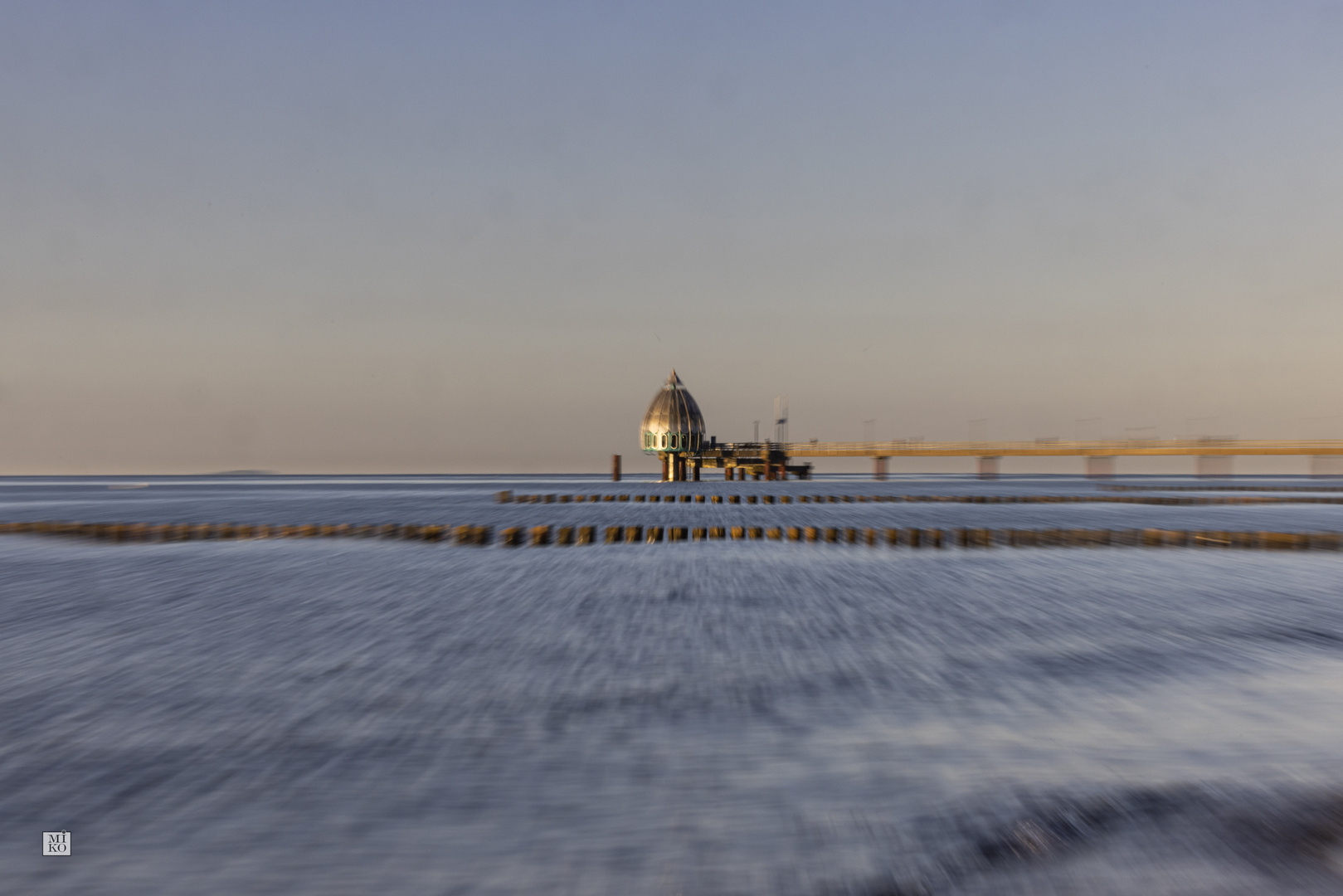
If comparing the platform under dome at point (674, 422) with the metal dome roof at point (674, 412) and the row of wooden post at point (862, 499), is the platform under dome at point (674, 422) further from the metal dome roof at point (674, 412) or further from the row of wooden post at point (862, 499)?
the row of wooden post at point (862, 499)

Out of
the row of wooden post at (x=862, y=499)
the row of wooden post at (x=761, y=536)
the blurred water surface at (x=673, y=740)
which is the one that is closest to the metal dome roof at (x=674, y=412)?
the row of wooden post at (x=862, y=499)

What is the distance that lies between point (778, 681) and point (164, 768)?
6384 millimetres

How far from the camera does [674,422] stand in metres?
98.9

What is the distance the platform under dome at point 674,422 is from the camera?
99.1 meters

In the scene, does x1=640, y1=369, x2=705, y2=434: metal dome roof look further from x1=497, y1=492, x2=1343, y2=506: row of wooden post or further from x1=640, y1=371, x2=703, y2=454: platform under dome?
x1=497, y1=492, x2=1343, y2=506: row of wooden post

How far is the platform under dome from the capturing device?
99062mm

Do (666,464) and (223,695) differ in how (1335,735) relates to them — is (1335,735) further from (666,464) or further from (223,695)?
(666,464)

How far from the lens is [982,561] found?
23062 millimetres

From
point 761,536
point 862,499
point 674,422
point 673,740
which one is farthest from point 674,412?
point 673,740

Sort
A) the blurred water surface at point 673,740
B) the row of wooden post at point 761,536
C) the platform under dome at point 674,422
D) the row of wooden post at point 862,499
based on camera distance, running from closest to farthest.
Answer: the blurred water surface at point 673,740, the row of wooden post at point 761,536, the row of wooden post at point 862,499, the platform under dome at point 674,422

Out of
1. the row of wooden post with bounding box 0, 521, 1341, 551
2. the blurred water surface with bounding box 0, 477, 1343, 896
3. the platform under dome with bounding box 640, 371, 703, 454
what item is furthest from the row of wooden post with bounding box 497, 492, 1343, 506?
the blurred water surface with bounding box 0, 477, 1343, 896

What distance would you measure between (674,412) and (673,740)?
91.7 metres

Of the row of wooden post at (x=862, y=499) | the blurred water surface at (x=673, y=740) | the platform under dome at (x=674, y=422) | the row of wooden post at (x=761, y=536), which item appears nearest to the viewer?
the blurred water surface at (x=673, y=740)

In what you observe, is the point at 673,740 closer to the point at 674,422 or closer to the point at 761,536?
the point at 761,536
